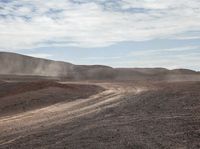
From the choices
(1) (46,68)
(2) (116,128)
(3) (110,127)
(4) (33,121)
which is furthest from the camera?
(1) (46,68)

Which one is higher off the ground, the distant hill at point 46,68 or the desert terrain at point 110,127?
the distant hill at point 46,68

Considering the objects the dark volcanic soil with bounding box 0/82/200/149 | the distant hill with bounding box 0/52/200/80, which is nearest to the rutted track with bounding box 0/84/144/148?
the dark volcanic soil with bounding box 0/82/200/149

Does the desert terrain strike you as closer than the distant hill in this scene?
Yes

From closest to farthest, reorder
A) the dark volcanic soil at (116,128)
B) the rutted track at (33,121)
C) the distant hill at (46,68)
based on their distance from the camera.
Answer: the dark volcanic soil at (116,128), the rutted track at (33,121), the distant hill at (46,68)

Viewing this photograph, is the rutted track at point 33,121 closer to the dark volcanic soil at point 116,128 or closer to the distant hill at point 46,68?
the dark volcanic soil at point 116,128

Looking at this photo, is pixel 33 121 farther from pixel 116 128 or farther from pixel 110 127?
pixel 116 128

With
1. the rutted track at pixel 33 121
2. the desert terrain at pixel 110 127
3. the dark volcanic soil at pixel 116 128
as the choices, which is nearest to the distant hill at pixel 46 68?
the rutted track at pixel 33 121

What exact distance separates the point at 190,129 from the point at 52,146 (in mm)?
3944

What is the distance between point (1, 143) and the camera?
15.5 meters

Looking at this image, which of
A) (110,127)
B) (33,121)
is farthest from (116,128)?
(33,121)

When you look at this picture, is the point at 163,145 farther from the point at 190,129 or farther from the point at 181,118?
the point at 181,118

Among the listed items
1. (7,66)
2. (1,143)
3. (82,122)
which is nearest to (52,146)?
(1,143)

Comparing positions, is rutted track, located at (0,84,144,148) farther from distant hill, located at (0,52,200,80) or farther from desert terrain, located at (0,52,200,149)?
distant hill, located at (0,52,200,80)

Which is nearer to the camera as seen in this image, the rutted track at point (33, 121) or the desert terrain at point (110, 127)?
the desert terrain at point (110, 127)
